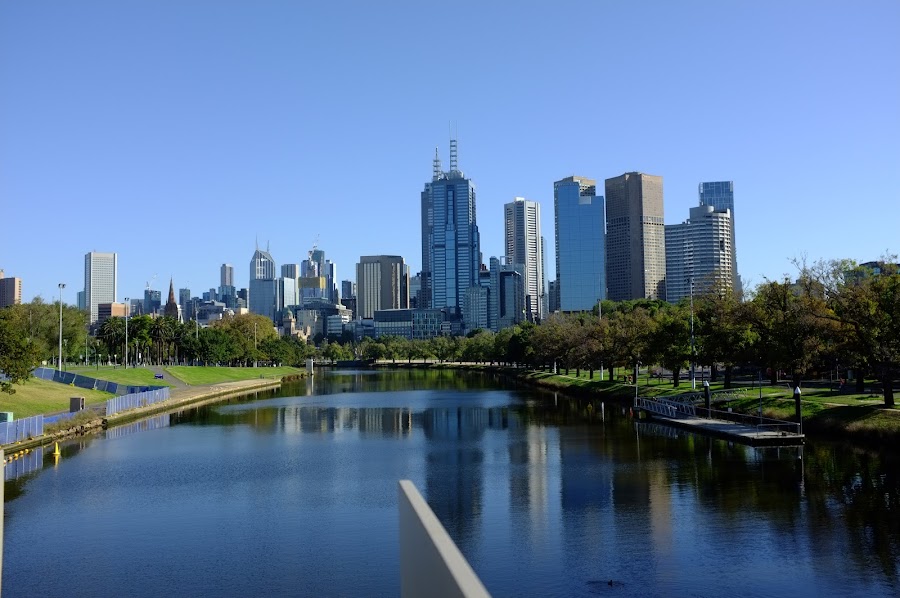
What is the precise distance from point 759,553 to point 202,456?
31.7m

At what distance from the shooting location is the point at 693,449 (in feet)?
142

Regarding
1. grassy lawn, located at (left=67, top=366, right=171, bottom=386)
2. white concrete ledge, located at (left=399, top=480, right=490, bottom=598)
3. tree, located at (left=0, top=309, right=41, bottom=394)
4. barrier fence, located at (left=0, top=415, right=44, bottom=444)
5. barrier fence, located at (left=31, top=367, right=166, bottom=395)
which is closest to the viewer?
white concrete ledge, located at (left=399, top=480, right=490, bottom=598)

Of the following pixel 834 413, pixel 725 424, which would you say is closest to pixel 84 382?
pixel 725 424

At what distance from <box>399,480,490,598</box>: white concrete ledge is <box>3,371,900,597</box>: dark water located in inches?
483

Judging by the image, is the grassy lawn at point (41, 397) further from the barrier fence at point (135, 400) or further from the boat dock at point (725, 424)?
the boat dock at point (725, 424)

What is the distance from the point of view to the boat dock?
42.2 m

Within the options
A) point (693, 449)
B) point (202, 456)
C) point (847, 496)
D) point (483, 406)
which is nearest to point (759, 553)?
point (847, 496)

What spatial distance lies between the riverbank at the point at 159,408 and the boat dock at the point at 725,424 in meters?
36.6

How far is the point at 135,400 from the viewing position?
68.9 metres

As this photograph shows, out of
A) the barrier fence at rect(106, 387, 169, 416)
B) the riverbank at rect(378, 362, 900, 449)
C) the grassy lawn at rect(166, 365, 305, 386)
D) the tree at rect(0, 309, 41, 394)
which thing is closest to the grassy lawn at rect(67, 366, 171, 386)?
the grassy lawn at rect(166, 365, 305, 386)

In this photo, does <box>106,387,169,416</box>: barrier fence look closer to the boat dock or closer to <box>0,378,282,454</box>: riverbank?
<box>0,378,282,454</box>: riverbank

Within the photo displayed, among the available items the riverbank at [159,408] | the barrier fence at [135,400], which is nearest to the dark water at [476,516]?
the riverbank at [159,408]

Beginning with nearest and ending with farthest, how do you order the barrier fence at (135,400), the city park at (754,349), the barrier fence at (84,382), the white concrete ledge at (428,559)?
the white concrete ledge at (428,559) → the city park at (754,349) → the barrier fence at (135,400) → the barrier fence at (84,382)

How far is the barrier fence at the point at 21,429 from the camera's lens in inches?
1692
